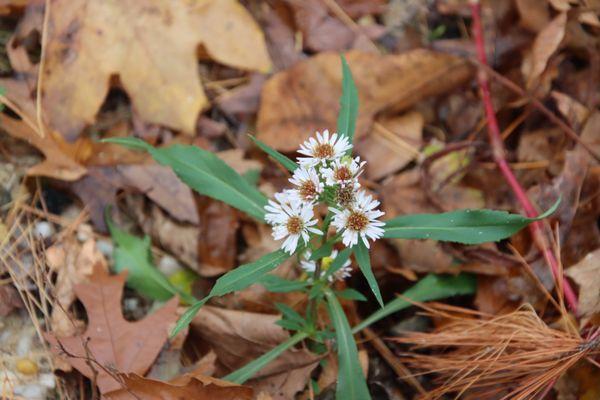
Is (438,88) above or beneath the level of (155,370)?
above

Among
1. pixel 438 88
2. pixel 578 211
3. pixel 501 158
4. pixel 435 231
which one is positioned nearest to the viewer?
pixel 435 231

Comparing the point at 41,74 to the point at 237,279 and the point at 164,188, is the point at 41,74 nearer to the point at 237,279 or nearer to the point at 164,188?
the point at 164,188

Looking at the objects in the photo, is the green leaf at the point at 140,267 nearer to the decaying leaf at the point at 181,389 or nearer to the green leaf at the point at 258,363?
the green leaf at the point at 258,363

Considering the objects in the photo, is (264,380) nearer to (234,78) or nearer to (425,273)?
(425,273)

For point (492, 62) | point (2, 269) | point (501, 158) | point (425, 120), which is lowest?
point (2, 269)

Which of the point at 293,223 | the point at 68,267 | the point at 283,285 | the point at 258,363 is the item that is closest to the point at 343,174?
the point at 293,223

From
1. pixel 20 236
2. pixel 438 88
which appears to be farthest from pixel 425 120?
pixel 20 236
